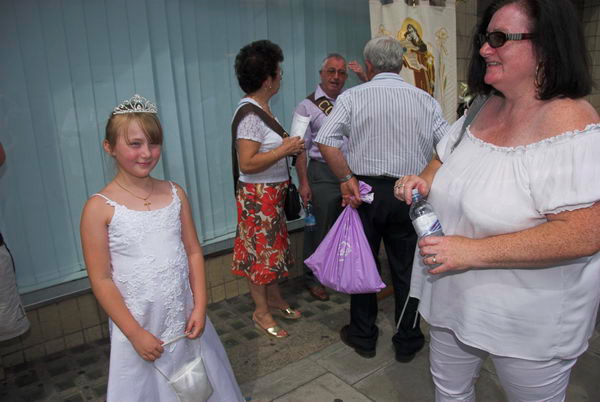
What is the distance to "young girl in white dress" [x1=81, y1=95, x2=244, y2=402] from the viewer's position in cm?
168

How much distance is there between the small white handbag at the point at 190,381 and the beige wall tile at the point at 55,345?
1.75 m

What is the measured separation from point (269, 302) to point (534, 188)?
2.63 metres

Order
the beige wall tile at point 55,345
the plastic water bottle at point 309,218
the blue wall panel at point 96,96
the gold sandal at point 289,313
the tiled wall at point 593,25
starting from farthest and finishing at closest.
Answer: the tiled wall at point 593,25 → the plastic water bottle at point 309,218 → the gold sandal at point 289,313 → the beige wall tile at point 55,345 → the blue wall panel at point 96,96

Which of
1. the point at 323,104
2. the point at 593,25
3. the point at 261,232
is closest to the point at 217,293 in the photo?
the point at 261,232

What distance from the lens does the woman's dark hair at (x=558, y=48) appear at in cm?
136

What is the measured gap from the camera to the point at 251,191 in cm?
310

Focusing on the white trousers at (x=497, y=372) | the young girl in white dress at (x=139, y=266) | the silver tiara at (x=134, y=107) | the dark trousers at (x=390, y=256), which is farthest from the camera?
the dark trousers at (x=390, y=256)

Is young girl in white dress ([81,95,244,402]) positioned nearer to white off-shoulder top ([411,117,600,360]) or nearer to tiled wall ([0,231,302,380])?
white off-shoulder top ([411,117,600,360])

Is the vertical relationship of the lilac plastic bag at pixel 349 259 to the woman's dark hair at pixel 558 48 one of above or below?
below

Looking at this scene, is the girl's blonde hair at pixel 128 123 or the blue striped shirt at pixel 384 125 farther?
the blue striped shirt at pixel 384 125

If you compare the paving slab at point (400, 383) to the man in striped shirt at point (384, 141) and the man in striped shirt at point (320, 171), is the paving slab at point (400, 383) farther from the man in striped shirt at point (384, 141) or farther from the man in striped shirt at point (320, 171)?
the man in striped shirt at point (320, 171)

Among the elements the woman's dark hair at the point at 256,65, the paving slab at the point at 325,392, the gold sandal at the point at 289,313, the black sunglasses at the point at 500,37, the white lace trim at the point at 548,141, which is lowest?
the paving slab at the point at 325,392

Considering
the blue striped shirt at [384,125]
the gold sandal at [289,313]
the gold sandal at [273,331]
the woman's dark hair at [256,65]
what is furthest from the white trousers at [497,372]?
the woman's dark hair at [256,65]

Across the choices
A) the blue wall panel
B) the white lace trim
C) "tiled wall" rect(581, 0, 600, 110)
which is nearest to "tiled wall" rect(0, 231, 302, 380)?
the blue wall panel
